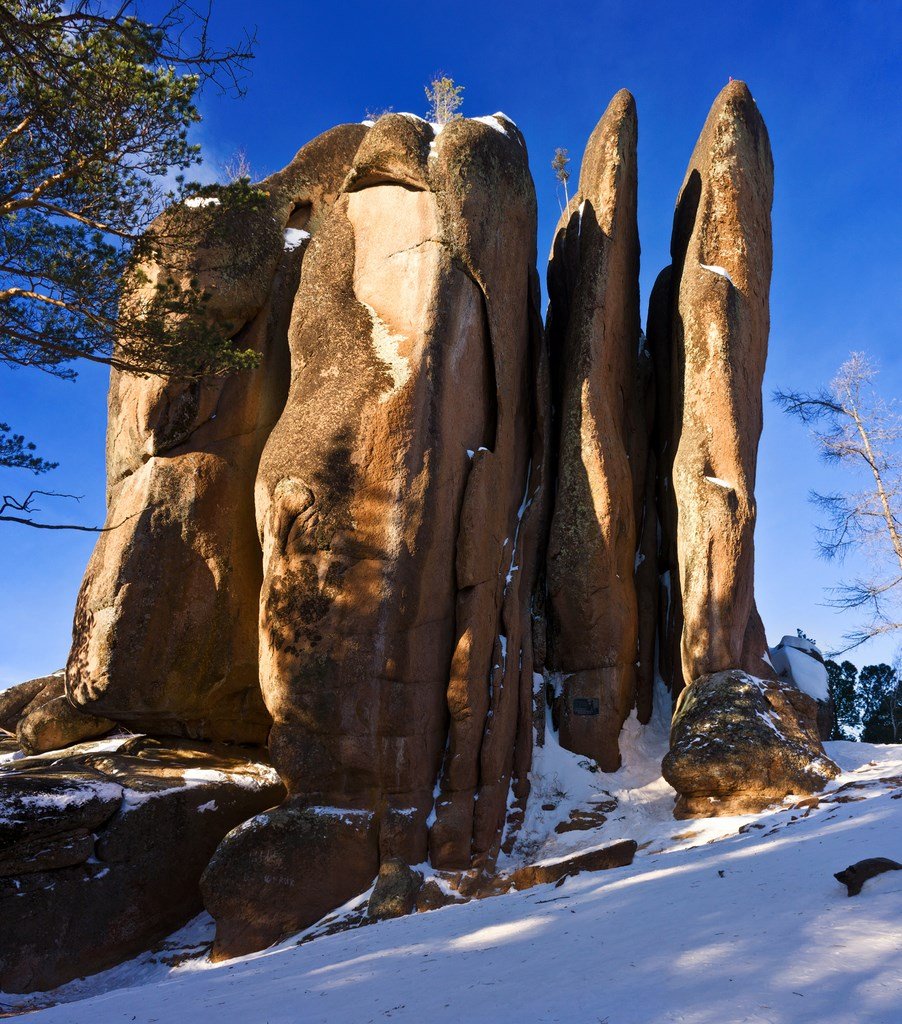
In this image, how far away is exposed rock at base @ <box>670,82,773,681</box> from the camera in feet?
40.6

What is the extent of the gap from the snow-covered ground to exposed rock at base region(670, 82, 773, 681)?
4.95m

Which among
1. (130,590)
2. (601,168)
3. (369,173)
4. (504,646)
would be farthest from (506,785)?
(601,168)

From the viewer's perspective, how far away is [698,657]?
1216cm

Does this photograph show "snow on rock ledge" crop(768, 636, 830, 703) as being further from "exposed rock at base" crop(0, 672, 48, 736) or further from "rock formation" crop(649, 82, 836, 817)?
"exposed rock at base" crop(0, 672, 48, 736)

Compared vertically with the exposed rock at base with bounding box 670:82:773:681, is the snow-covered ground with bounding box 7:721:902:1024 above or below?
below

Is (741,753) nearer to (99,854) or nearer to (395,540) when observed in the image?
(395,540)

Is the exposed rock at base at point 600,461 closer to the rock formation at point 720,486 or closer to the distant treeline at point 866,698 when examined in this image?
the rock formation at point 720,486

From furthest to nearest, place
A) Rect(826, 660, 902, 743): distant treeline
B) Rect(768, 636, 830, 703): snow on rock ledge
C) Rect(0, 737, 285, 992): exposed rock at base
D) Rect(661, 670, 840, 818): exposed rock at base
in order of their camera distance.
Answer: Rect(826, 660, 902, 743): distant treeline
Rect(768, 636, 830, 703): snow on rock ledge
Rect(661, 670, 840, 818): exposed rock at base
Rect(0, 737, 285, 992): exposed rock at base

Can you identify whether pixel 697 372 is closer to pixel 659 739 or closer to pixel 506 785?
pixel 659 739

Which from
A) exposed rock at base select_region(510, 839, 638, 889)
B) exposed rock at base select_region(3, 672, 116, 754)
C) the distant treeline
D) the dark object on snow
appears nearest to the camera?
the dark object on snow

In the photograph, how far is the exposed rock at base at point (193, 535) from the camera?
1189 centimetres

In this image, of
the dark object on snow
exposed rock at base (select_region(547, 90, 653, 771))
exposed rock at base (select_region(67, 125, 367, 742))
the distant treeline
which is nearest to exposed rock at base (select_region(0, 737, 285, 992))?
exposed rock at base (select_region(67, 125, 367, 742))

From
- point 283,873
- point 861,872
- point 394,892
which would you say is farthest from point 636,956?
point 283,873

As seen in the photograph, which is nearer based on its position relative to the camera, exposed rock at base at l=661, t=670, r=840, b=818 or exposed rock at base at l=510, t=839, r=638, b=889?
exposed rock at base at l=510, t=839, r=638, b=889
